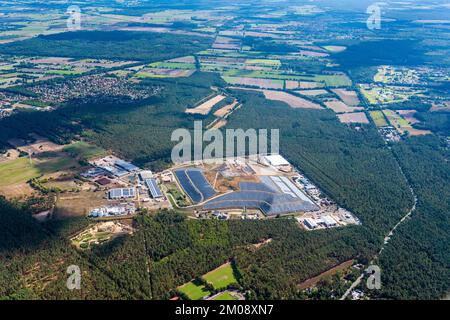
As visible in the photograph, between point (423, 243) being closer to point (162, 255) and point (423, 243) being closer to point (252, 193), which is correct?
point (252, 193)

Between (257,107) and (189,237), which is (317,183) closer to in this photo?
(189,237)

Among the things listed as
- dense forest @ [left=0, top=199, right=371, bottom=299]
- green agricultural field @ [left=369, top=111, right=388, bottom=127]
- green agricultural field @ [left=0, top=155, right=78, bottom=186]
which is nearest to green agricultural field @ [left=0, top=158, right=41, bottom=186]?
green agricultural field @ [left=0, top=155, right=78, bottom=186]

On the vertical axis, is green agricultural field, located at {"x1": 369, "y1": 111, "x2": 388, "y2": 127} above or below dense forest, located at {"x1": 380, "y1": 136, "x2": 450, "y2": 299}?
above

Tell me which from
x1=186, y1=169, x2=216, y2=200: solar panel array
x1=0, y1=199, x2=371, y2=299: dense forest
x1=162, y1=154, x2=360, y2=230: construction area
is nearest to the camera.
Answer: x1=0, y1=199, x2=371, y2=299: dense forest

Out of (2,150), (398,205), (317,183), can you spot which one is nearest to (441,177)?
(398,205)

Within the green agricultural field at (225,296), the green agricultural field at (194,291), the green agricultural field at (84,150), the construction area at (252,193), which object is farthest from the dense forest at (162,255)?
the green agricultural field at (84,150)

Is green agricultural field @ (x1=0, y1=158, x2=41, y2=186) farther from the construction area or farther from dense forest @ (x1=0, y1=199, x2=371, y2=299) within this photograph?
the construction area

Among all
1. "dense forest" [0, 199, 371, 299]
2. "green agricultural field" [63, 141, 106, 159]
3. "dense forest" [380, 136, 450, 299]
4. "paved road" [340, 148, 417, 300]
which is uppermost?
"green agricultural field" [63, 141, 106, 159]
